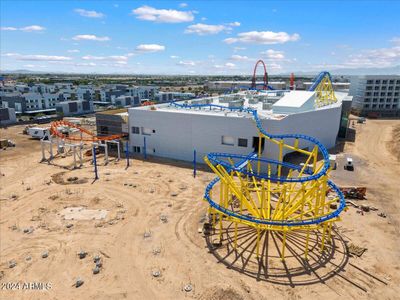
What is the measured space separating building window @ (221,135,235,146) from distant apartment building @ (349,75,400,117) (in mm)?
69281

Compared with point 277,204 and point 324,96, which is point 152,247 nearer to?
point 277,204

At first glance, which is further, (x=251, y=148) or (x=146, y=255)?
(x=251, y=148)

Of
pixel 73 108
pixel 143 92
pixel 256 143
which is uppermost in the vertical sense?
pixel 143 92

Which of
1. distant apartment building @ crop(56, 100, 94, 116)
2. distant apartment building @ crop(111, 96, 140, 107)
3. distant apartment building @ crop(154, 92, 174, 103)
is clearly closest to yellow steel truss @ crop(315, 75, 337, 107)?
distant apartment building @ crop(154, 92, 174, 103)

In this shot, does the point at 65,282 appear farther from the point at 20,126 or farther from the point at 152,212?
the point at 20,126

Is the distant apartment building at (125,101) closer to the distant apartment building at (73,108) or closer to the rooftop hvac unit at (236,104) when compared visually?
the distant apartment building at (73,108)

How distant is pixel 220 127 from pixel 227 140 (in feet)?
7.38

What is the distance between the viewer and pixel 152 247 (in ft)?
76.6

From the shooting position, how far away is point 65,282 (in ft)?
63.8

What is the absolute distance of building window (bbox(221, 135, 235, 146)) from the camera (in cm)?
4212

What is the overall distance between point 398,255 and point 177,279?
56.7ft

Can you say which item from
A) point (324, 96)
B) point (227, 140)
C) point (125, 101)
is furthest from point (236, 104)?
point (125, 101)

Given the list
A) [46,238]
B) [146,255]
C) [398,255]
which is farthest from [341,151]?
[46,238]

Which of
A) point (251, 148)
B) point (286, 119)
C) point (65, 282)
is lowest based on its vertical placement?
point (65, 282)
